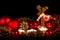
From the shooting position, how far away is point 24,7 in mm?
2674

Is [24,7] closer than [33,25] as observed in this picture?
No

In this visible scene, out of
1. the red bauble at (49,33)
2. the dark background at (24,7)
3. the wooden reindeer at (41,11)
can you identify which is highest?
the dark background at (24,7)

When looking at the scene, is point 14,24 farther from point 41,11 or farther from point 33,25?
point 41,11

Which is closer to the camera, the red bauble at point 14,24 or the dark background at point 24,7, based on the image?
the red bauble at point 14,24

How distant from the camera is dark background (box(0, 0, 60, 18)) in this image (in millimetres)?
2561

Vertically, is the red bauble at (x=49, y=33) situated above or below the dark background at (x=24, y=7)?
below

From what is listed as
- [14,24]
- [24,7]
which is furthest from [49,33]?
[24,7]

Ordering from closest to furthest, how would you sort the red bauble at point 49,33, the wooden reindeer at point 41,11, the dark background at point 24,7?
the red bauble at point 49,33
the wooden reindeer at point 41,11
the dark background at point 24,7

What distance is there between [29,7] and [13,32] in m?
0.48

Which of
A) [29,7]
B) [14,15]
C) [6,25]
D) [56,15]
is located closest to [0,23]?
[6,25]

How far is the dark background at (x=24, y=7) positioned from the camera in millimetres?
2561

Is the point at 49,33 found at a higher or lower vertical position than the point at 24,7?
lower

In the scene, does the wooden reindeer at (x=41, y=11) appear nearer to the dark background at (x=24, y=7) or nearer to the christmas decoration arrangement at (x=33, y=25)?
the christmas decoration arrangement at (x=33, y=25)

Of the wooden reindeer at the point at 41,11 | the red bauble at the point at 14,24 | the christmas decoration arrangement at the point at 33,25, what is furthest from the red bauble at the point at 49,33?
the red bauble at the point at 14,24
